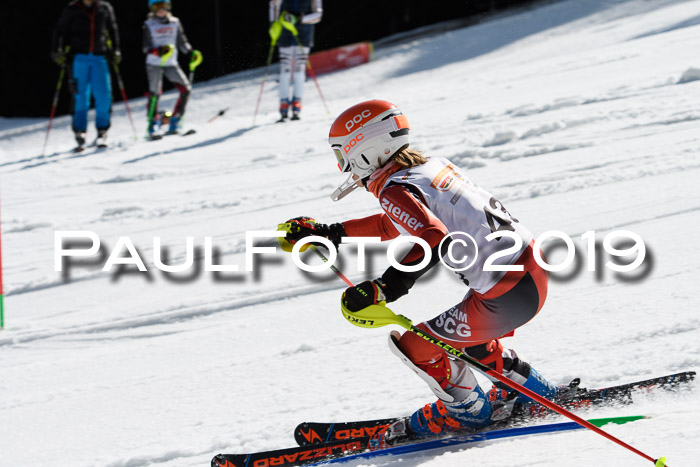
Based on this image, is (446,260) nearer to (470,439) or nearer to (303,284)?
(470,439)

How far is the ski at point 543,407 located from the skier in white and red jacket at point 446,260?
103 millimetres

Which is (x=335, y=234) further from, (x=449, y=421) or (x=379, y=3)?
(x=379, y=3)

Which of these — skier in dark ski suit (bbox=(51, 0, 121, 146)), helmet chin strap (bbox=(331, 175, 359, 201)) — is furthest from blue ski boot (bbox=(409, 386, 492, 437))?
skier in dark ski suit (bbox=(51, 0, 121, 146))

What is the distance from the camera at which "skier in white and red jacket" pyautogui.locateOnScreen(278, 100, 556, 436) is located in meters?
2.72

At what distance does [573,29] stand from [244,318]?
10.9 meters

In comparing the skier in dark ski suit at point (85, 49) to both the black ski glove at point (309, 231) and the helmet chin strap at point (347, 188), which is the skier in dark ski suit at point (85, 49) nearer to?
the black ski glove at point (309, 231)

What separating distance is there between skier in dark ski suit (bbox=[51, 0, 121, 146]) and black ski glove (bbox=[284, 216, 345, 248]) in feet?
23.0

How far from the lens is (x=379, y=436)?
323 cm

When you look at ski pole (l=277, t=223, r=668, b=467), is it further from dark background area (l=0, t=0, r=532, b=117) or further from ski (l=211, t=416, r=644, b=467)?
dark background area (l=0, t=0, r=532, b=117)

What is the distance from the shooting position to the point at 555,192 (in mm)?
6176

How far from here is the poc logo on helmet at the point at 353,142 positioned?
2986 mm

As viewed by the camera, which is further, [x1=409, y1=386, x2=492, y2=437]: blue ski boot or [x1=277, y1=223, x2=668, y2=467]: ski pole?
[x1=409, y1=386, x2=492, y2=437]: blue ski boot

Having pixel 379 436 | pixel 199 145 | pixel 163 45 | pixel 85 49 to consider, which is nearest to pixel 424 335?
pixel 379 436

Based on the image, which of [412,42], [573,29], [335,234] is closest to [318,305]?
[335,234]
